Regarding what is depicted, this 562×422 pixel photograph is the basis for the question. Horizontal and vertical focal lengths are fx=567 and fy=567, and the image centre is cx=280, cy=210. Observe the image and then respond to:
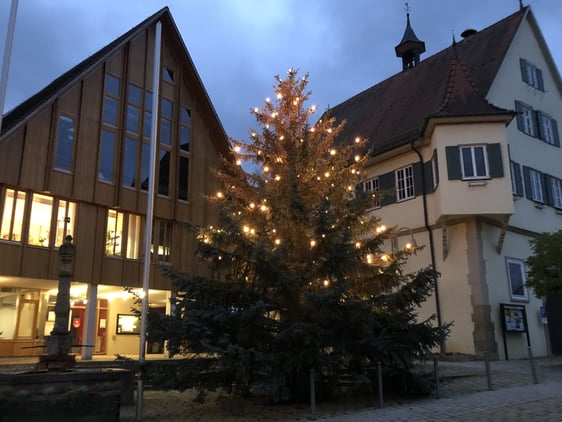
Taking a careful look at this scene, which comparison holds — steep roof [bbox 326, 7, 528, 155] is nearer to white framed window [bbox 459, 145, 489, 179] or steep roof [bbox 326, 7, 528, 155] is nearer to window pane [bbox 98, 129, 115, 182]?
white framed window [bbox 459, 145, 489, 179]

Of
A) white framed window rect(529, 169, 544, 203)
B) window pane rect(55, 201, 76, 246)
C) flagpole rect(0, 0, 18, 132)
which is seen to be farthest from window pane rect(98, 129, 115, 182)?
white framed window rect(529, 169, 544, 203)

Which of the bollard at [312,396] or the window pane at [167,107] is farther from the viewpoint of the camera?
the window pane at [167,107]

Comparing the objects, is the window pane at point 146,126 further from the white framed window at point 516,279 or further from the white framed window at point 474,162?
the white framed window at point 516,279

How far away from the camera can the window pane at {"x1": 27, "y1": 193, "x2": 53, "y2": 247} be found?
842 inches

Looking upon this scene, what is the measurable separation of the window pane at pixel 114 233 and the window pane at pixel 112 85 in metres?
5.24

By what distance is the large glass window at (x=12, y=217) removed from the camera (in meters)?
20.8

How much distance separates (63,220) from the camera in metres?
22.1

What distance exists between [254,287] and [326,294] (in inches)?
80.9

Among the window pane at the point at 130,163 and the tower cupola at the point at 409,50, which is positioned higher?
the tower cupola at the point at 409,50

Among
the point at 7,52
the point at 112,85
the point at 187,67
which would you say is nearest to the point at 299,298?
the point at 7,52

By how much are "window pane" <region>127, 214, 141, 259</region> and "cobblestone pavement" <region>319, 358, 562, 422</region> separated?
14.2 metres

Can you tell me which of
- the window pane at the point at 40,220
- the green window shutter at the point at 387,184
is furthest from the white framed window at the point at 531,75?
the window pane at the point at 40,220

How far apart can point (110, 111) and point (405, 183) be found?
13211mm

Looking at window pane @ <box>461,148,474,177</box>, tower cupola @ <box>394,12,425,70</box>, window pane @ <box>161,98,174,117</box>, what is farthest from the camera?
tower cupola @ <box>394,12,425,70</box>
